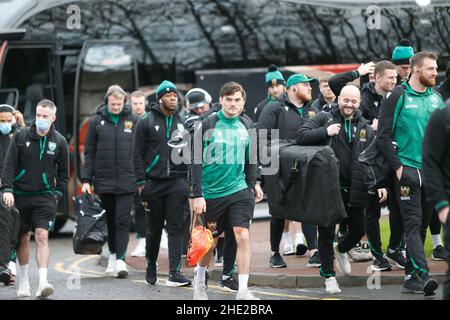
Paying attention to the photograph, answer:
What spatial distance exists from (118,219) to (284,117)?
2244 millimetres

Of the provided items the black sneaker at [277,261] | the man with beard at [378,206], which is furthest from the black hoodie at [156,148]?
the man with beard at [378,206]

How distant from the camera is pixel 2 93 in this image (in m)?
18.7

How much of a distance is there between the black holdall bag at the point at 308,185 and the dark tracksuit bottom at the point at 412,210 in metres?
0.59

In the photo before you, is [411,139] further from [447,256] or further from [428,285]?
[447,256]

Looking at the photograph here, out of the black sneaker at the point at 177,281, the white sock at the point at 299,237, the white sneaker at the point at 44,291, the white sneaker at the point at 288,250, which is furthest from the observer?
the white sock at the point at 299,237

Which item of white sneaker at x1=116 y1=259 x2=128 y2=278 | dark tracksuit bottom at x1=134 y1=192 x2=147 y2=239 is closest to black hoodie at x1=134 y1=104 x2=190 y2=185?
white sneaker at x1=116 y1=259 x2=128 y2=278

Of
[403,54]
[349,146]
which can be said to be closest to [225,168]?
[349,146]

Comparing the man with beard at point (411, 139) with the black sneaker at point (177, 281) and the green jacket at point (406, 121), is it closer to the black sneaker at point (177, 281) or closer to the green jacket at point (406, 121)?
the green jacket at point (406, 121)

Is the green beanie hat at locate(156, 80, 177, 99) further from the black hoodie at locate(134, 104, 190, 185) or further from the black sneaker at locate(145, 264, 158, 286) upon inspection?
the black sneaker at locate(145, 264, 158, 286)

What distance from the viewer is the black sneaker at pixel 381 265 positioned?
1218 cm

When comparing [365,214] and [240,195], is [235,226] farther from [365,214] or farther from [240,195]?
[365,214]

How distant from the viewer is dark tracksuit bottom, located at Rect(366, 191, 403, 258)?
11.9m

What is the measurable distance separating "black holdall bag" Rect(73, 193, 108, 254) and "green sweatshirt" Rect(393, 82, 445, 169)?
165 inches

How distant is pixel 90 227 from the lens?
44.5 ft
